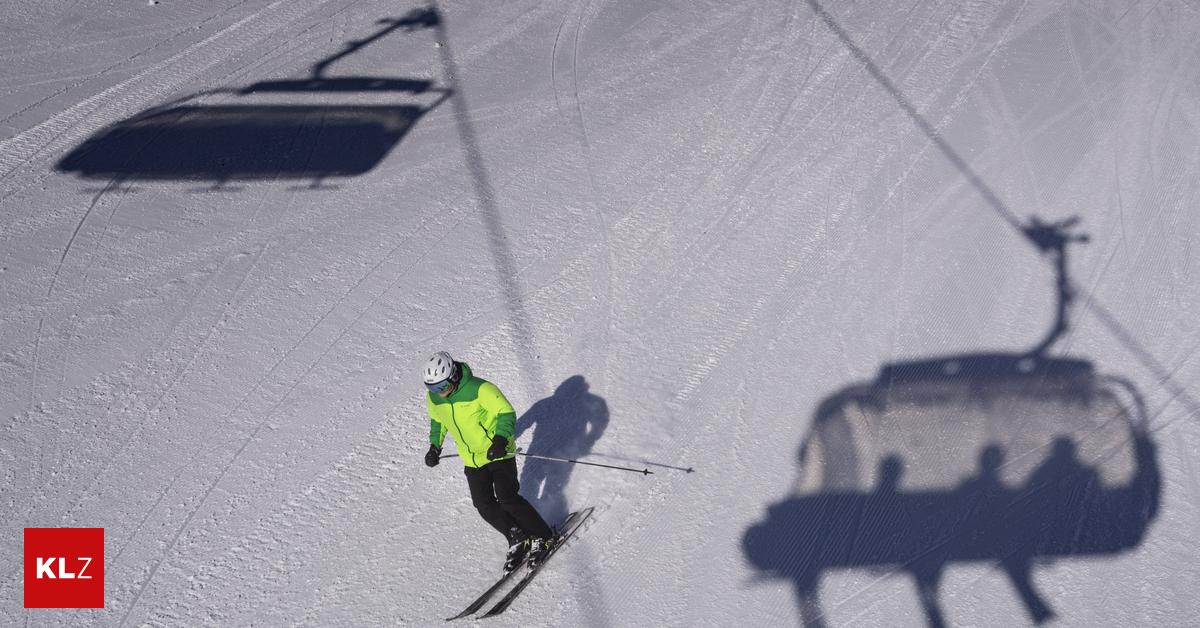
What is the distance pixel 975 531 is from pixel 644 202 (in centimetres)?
467

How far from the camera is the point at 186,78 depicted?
1168 centimetres

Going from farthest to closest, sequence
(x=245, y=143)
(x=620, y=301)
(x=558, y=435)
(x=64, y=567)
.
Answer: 1. (x=245, y=143)
2. (x=620, y=301)
3. (x=558, y=435)
4. (x=64, y=567)

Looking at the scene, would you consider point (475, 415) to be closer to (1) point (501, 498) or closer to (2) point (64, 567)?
(1) point (501, 498)

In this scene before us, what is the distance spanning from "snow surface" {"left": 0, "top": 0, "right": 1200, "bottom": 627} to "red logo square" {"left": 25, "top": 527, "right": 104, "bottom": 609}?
10cm

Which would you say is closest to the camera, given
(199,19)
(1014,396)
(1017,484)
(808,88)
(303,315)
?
(1017,484)

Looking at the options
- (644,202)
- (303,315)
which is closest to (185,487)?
(303,315)

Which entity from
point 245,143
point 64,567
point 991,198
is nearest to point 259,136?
point 245,143

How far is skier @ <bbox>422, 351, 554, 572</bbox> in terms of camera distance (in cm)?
589

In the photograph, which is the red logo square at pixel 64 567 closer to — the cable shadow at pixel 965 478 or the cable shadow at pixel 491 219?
the cable shadow at pixel 491 219

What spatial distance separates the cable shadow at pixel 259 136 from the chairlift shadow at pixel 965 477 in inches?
240

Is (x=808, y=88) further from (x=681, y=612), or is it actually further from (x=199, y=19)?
(x=199, y=19)

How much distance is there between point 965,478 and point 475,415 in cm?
370

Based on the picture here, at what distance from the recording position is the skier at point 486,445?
232 inches

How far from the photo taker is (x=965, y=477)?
23.3ft
